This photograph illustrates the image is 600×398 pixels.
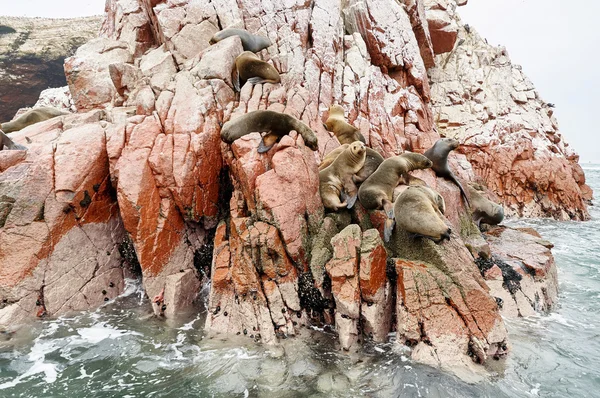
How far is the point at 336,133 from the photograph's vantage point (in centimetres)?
1061

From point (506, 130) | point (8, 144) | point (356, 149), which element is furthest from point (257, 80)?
point (506, 130)

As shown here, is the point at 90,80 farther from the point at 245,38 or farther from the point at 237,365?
the point at 237,365

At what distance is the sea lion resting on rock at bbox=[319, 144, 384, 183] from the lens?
8.53 m

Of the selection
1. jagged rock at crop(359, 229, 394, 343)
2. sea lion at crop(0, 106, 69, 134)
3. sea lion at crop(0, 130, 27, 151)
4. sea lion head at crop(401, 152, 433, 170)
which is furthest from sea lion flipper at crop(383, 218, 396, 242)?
sea lion at crop(0, 106, 69, 134)

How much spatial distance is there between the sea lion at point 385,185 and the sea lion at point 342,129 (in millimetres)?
1959

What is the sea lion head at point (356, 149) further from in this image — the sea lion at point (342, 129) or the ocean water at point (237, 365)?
the ocean water at point (237, 365)

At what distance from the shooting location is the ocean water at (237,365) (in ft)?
16.2

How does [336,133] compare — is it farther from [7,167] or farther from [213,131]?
[7,167]

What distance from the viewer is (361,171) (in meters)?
8.62

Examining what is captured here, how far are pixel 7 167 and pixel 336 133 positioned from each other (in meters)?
8.09

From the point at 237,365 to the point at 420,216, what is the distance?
13.5 feet

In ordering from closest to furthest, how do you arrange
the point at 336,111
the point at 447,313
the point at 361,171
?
1. the point at 447,313
2. the point at 361,171
3. the point at 336,111

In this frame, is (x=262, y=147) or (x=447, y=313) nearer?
(x=447, y=313)

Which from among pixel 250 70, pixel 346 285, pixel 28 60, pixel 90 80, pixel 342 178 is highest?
Result: pixel 28 60
